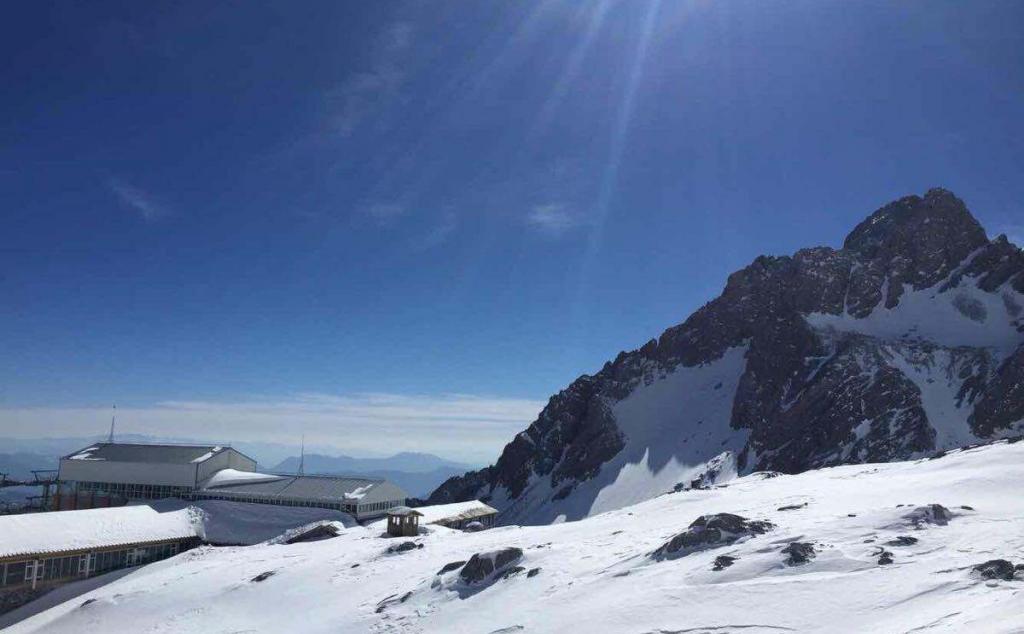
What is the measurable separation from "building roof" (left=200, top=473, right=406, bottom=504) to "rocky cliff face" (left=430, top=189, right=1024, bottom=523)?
4945cm

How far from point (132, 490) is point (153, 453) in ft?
17.4

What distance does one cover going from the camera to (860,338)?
5217 inches

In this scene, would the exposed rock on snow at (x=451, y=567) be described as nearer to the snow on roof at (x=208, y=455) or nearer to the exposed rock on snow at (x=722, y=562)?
the exposed rock on snow at (x=722, y=562)

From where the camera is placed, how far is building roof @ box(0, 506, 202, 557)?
51344mm

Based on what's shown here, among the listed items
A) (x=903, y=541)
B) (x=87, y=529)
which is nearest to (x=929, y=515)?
(x=903, y=541)

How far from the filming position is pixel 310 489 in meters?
84.5

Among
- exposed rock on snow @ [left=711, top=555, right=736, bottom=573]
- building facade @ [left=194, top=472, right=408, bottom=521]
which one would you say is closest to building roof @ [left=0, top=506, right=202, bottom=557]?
building facade @ [left=194, top=472, right=408, bottom=521]

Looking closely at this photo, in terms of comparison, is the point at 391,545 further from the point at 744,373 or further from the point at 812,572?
the point at 744,373

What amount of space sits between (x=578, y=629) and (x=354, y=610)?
11.7 meters

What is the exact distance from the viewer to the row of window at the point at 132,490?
8919 cm

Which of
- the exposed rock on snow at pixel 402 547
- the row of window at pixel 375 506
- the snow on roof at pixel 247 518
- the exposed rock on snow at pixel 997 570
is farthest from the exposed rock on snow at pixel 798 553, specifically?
the row of window at pixel 375 506

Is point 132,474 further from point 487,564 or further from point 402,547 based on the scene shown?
point 487,564

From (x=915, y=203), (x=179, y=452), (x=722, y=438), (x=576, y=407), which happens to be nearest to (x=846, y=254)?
(x=915, y=203)

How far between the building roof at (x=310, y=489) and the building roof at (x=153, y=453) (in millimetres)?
3996
